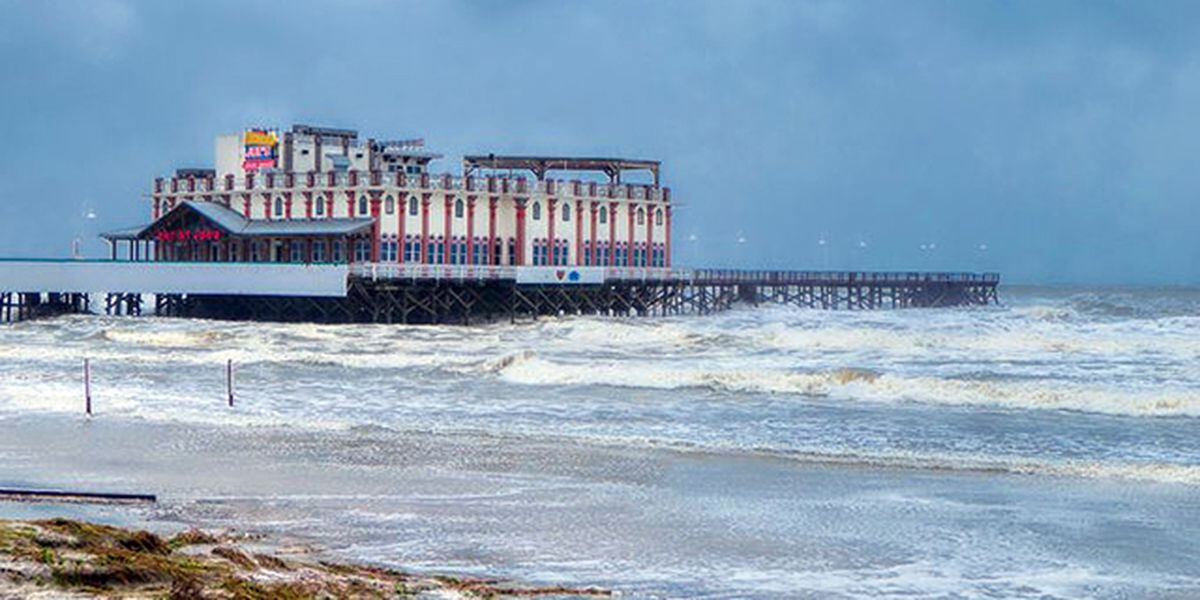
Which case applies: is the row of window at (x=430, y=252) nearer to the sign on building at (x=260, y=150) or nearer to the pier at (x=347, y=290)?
the pier at (x=347, y=290)

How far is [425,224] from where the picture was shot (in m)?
65.9

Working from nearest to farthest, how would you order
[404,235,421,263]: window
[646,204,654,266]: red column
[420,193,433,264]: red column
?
[404,235,421,263]: window < [420,193,433,264]: red column < [646,204,654,266]: red column

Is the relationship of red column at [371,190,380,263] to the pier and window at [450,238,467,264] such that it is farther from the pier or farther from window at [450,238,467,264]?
window at [450,238,467,264]

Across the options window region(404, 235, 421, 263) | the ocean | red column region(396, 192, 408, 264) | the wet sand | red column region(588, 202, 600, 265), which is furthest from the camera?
red column region(588, 202, 600, 265)

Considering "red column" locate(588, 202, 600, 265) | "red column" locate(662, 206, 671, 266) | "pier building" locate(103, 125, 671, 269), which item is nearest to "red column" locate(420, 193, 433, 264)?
Answer: "pier building" locate(103, 125, 671, 269)

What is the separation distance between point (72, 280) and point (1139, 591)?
58.6 m

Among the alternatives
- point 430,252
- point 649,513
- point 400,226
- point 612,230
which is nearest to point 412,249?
point 430,252

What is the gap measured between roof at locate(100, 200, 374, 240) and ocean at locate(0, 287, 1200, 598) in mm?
17764

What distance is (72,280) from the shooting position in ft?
216

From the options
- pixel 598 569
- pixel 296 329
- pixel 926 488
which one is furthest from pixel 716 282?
pixel 598 569

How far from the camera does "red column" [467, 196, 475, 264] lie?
67.5 metres

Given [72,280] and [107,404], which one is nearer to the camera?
[107,404]

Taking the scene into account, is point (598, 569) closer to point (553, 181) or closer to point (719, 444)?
point (719, 444)

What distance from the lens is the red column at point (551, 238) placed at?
70000mm
